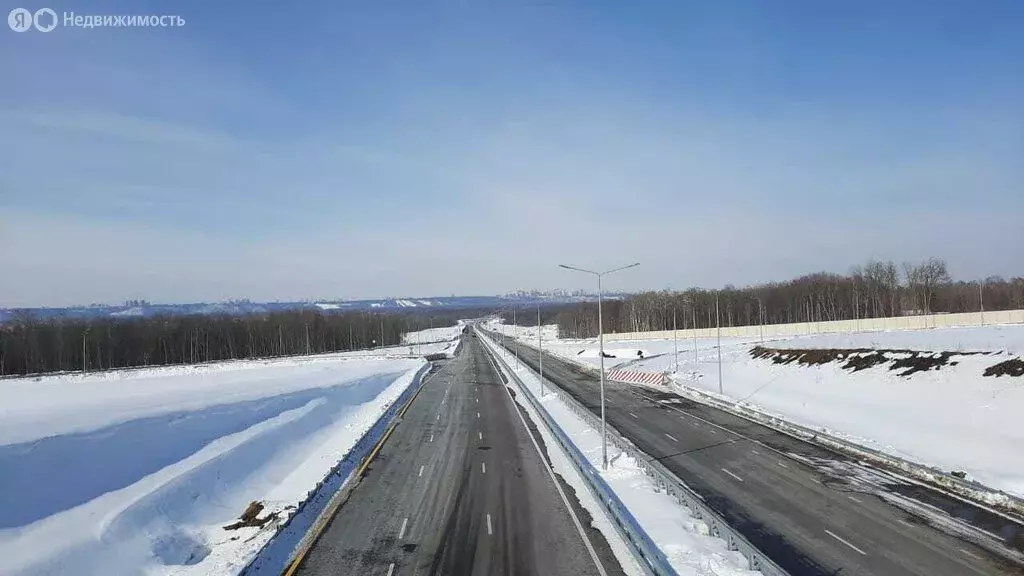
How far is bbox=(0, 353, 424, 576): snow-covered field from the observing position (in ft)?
54.4

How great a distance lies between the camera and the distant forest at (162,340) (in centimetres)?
11144

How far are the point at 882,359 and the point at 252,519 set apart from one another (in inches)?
1790

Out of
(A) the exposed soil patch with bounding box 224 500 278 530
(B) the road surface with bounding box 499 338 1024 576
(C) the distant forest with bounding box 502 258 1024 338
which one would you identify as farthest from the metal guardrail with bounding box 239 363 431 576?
(C) the distant forest with bounding box 502 258 1024 338

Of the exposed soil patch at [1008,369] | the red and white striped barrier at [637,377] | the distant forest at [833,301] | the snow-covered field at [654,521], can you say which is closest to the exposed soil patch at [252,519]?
the snow-covered field at [654,521]

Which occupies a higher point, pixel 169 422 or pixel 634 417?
pixel 169 422

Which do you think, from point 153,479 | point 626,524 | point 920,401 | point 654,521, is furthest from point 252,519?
point 920,401

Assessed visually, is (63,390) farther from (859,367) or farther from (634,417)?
(859,367)

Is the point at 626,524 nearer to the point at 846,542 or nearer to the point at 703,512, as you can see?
the point at 703,512

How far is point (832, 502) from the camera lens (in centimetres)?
2145

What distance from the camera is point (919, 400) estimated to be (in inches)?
1441

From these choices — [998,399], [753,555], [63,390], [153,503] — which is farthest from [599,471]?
[63,390]

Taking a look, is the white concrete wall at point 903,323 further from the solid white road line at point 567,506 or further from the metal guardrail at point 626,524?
the metal guardrail at point 626,524

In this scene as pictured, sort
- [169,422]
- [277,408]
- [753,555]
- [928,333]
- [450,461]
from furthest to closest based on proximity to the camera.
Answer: [928,333], [277,408], [169,422], [450,461], [753,555]

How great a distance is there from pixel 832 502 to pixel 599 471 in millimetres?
8958
